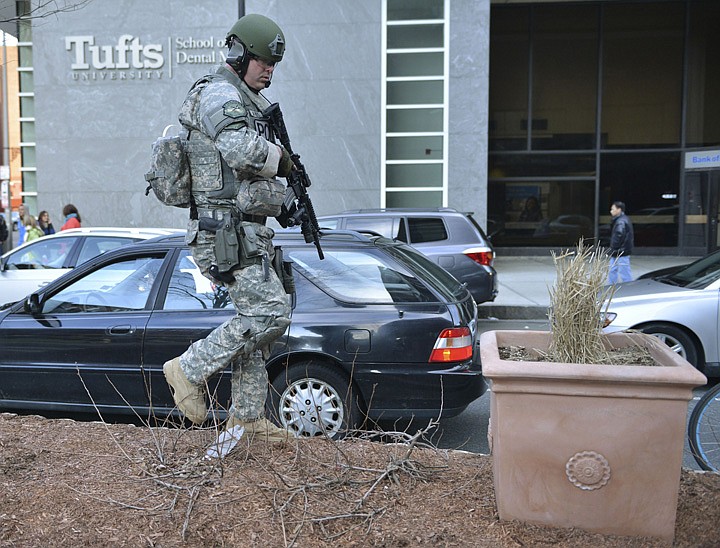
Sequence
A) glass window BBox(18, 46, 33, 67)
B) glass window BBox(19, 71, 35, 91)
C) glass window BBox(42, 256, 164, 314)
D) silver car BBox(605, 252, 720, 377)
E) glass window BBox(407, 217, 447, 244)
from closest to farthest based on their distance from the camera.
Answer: glass window BBox(42, 256, 164, 314)
silver car BBox(605, 252, 720, 377)
glass window BBox(407, 217, 447, 244)
glass window BBox(18, 46, 33, 67)
glass window BBox(19, 71, 35, 91)

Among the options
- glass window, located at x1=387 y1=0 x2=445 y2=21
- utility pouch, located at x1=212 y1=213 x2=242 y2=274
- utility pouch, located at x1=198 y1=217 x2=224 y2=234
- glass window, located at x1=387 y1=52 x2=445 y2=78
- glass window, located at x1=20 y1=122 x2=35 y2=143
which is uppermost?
glass window, located at x1=387 y1=0 x2=445 y2=21

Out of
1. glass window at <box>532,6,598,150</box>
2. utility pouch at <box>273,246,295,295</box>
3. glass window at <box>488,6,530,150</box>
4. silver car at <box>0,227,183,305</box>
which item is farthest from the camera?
glass window at <box>488,6,530,150</box>

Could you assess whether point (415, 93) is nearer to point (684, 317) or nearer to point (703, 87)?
point (703, 87)

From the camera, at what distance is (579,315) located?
2.82 m

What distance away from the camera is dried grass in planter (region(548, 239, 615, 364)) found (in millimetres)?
2814

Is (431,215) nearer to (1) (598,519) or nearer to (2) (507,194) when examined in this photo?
(1) (598,519)

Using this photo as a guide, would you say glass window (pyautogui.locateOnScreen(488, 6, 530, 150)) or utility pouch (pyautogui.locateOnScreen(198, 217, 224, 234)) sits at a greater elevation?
glass window (pyautogui.locateOnScreen(488, 6, 530, 150))

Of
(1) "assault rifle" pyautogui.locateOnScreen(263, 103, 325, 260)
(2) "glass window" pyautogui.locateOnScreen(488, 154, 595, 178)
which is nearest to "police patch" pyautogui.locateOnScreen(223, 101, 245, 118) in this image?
(1) "assault rifle" pyautogui.locateOnScreen(263, 103, 325, 260)

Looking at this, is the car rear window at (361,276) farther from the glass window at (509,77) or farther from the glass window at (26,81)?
the glass window at (26,81)

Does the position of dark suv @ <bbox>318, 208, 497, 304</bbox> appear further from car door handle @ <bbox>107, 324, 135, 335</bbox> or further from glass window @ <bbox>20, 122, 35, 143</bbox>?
glass window @ <bbox>20, 122, 35, 143</bbox>

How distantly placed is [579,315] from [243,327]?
159 centimetres

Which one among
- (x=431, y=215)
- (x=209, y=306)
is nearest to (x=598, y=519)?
(x=209, y=306)

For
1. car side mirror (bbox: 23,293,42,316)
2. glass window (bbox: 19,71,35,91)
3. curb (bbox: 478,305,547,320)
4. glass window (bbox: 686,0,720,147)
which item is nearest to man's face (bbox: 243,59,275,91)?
car side mirror (bbox: 23,293,42,316)

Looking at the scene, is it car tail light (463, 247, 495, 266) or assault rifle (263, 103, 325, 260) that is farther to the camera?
car tail light (463, 247, 495, 266)
